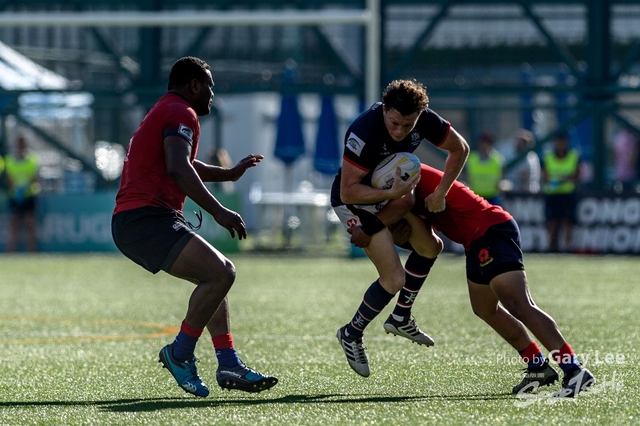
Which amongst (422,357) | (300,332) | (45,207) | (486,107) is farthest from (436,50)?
(422,357)

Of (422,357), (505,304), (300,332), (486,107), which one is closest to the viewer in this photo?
(505,304)

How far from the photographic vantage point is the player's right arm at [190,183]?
226 inches

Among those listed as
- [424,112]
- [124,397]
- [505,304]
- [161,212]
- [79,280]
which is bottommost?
[79,280]

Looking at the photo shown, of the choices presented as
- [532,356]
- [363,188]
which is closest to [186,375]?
[363,188]

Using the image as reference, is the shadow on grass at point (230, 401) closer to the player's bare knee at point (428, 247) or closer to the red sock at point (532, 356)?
the red sock at point (532, 356)

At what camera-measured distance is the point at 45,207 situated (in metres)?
19.5

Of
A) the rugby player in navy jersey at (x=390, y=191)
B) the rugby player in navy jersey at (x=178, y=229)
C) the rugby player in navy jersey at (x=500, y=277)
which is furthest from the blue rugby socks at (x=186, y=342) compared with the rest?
the rugby player in navy jersey at (x=500, y=277)

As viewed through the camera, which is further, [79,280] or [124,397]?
[79,280]

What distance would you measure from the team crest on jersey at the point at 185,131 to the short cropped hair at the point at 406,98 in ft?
3.53

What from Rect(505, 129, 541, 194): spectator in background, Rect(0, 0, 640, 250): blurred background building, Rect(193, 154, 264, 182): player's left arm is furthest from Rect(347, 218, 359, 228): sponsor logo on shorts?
Rect(505, 129, 541, 194): spectator in background

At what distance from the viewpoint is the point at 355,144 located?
20.6 feet

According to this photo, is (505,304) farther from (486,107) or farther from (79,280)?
(486,107)

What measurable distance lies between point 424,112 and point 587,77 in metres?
13.2

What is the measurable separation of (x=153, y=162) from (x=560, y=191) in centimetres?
1276
